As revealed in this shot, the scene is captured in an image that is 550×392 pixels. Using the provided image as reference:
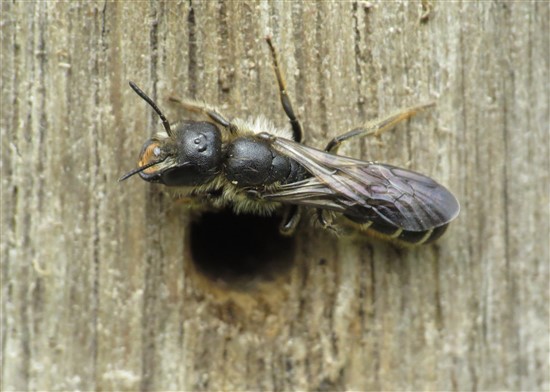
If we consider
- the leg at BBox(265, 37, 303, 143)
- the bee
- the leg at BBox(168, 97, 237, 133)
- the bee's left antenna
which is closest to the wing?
the bee

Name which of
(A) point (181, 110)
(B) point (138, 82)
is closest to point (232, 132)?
(A) point (181, 110)

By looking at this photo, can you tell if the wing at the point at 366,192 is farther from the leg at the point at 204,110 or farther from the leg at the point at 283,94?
the leg at the point at 204,110

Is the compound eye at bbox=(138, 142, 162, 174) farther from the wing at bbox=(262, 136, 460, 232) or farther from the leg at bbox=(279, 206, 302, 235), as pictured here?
the leg at bbox=(279, 206, 302, 235)

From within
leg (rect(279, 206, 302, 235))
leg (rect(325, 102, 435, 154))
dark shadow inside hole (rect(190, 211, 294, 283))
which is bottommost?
dark shadow inside hole (rect(190, 211, 294, 283))

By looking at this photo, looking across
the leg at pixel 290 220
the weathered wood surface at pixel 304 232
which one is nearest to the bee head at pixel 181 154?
the weathered wood surface at pixel 304 232

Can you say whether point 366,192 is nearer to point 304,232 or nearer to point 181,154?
point 304,232

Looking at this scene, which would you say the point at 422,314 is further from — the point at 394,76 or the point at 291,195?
the point at 394,76

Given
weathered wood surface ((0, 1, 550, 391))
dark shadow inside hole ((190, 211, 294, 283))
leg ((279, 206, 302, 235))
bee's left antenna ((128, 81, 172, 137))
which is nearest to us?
bee's left antenna ((128, 81, 172, 137))
